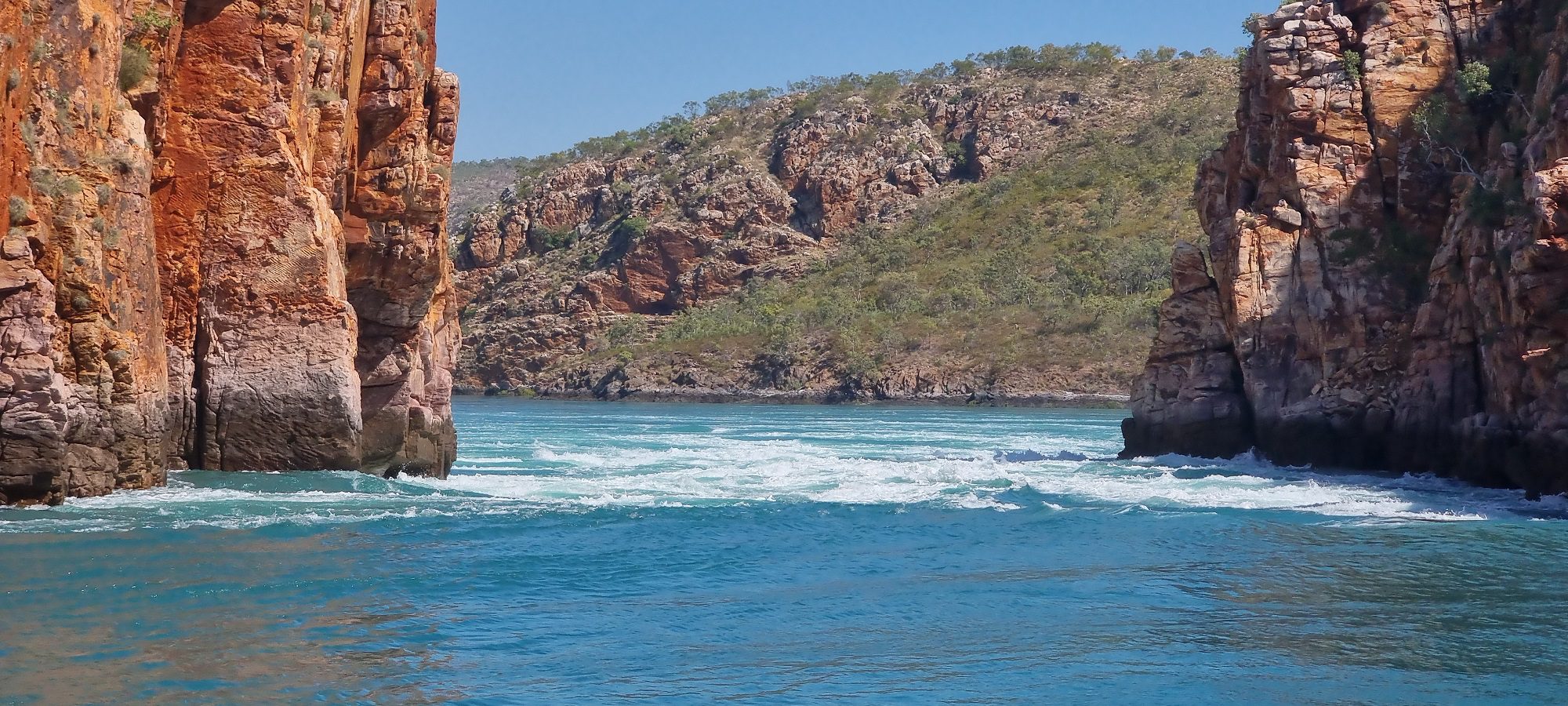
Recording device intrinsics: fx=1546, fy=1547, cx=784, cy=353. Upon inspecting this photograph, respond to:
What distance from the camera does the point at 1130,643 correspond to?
44.7 ft

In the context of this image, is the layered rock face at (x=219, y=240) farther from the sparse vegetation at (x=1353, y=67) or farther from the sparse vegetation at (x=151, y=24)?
the sparse vegetation at (x=1353, y=67)

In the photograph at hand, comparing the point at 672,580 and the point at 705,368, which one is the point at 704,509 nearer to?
the point at 672,580

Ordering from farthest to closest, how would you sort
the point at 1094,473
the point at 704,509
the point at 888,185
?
the point at 888,185 → the point at 1094,473 → the point at 704,509

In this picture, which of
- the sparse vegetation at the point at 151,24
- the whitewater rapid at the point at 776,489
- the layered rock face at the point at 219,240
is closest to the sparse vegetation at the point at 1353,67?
the whitewater rapid at the point at 776,489

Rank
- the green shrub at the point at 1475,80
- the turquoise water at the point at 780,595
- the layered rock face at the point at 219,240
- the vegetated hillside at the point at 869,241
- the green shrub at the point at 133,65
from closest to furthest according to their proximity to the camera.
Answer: the turquoise water at the point at 780,595 < the layered rock face at the point at 219,240 < the green shrub at the point at 133,65 < the green shrub at the point at 1475,80 < the vegetated hillside at the point at 869,241

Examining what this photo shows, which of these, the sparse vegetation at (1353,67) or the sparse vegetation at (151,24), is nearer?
the sparse vegetation at (151,24)

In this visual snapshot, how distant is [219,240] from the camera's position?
83.0 ft

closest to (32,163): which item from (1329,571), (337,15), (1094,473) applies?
(337,15)

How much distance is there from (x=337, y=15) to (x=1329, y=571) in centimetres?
1954

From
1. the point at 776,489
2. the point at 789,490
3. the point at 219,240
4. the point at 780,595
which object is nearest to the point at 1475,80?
the point at 789,490

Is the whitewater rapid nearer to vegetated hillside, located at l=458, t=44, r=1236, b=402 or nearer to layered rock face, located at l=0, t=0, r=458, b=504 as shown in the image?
layered rock face, located at l=0, t=0, r=458, b=504

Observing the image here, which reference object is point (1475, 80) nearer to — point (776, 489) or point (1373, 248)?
point (1373, 248)

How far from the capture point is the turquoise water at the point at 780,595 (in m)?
11.8

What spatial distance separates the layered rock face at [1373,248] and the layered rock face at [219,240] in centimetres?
1850
